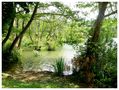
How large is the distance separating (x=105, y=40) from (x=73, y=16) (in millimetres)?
3106

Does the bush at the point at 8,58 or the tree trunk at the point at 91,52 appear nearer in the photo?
the tree trunk at the point at 91,52

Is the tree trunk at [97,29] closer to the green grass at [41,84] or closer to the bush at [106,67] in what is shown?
the bush at [106,67]

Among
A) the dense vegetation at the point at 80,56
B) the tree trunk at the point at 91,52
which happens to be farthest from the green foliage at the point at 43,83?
the tree trunk at the point at 91,52

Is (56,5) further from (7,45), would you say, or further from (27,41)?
(27,41)

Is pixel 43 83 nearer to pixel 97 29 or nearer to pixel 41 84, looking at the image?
pixel 41 84

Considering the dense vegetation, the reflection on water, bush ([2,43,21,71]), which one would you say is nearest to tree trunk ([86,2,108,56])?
the dense vegetation

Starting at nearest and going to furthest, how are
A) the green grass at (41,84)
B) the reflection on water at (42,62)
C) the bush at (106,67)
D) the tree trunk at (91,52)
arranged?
the green grass at (41,84) < the bush at (106,67) < the tree trunk at (91,52) < the reflection on water at (42,62)

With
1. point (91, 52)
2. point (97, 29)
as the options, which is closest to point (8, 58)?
point (91, 52)

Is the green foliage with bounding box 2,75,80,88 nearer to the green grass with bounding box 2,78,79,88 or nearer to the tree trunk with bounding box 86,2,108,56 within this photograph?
the green grass with bounding box 2,78,79,88

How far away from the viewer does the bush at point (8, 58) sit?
38.2 ft

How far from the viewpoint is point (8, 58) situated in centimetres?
1194

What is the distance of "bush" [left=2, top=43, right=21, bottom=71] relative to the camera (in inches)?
458

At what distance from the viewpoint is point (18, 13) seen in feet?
40.2

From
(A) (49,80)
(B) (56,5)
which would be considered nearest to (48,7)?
(B) (56,5)
